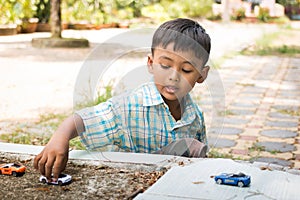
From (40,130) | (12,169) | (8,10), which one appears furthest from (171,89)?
(8,10)

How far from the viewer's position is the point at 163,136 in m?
2.04

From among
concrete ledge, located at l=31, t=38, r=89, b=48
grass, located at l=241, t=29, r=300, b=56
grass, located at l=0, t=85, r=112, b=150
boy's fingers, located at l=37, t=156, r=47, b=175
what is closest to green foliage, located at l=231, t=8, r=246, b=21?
grass, located at l=241, t=29, r=300, b=56

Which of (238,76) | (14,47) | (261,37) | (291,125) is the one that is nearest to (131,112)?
(291,125)

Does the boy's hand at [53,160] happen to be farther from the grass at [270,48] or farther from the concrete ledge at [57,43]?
the grass at [270,48]

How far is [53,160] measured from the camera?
169cm

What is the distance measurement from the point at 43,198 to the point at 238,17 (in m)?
17.1

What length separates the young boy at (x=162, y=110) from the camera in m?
1.90

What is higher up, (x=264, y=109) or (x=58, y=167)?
(x=58, y=167)

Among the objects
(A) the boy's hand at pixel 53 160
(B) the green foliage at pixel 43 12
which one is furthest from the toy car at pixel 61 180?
(B) the green foliage at pixel 43 12

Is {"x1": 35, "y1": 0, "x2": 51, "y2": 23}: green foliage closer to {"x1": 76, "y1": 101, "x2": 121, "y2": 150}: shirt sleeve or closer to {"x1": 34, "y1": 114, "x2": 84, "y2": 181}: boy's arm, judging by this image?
{"x1": 76, "y1": 101, "x2": 121, "y2": 150}: shirt sleeve

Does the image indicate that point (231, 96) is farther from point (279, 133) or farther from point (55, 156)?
point (55, 156)

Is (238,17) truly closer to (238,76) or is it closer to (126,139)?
(238,76)

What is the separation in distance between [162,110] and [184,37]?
0.90ft

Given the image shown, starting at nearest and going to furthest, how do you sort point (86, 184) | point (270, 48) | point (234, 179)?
point (234, 179), point (86, 184), point (270, 48)
